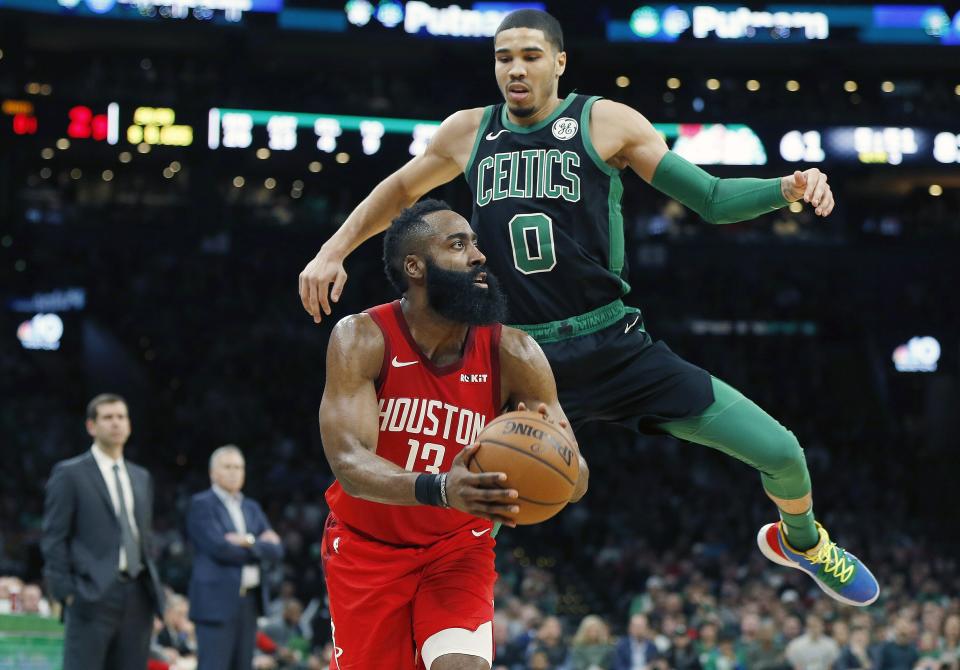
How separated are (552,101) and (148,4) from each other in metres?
18.5

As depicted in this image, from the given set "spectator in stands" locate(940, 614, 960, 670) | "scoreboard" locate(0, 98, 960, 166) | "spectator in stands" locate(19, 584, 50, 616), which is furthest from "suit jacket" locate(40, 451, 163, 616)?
"scoreboard" locate(0, 98, 960, 166)

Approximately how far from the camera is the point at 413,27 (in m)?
23.1

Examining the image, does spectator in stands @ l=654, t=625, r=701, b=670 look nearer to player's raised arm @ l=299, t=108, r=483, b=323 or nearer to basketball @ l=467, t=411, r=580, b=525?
player's raised arm @ l=299, t=108, r=483, b=323

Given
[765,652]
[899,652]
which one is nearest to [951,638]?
[899,652]

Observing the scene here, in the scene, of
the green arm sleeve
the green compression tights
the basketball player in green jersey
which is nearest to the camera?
the green arm sleeve

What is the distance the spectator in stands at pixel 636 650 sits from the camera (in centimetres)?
1164

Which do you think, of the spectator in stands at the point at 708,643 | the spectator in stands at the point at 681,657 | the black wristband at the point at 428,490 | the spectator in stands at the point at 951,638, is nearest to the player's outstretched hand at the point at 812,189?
the black wristband at the point at 428,490

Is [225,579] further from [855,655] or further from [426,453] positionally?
[855,655]

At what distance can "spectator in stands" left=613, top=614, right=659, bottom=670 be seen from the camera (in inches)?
458

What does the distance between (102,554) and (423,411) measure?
3.97 metres

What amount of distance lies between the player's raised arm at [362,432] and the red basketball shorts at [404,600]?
432 millimetres

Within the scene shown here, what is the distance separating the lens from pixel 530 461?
3.84 meters

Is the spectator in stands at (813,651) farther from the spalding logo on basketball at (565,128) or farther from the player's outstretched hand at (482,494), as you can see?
the player's outstretched hand at (482,494)

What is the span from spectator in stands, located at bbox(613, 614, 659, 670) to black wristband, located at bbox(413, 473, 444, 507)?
8.17m
